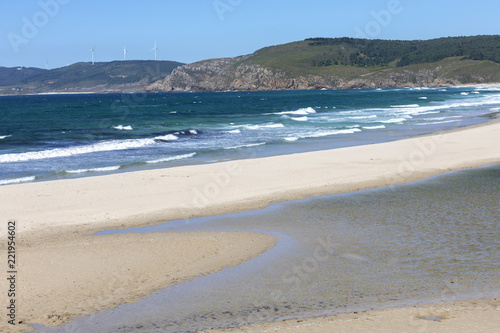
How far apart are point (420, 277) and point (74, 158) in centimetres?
2323

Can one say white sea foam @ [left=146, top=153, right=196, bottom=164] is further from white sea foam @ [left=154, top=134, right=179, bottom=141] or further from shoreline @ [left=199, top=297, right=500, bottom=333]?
shoreline @ [left=199, top=297, right=500, bottom=333]

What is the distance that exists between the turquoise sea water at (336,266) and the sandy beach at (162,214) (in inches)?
20.2

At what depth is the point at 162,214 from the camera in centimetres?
1498

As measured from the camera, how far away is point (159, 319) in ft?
26.1

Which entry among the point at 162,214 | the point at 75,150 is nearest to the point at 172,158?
the point at 75,150

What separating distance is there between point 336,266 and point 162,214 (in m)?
6.53

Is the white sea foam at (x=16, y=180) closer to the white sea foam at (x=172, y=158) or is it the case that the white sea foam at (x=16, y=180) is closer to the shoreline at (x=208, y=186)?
the shoreline at (x=208, y=186)

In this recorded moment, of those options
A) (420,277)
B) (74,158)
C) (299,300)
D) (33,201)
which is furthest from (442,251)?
(74,158)

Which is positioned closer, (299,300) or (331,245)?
(299,300)

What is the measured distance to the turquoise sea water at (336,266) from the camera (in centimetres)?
812

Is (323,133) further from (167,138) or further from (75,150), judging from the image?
(75,150)

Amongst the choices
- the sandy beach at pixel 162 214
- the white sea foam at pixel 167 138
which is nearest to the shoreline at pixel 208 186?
the sandy beach at pixel 162 214

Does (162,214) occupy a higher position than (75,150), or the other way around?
(75,150)

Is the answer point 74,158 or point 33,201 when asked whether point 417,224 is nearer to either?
point 33,201
